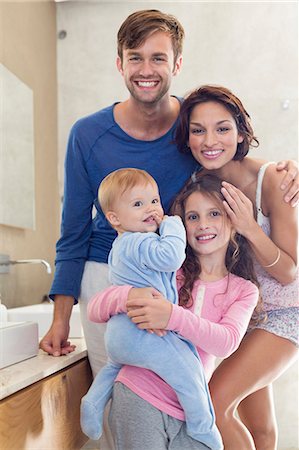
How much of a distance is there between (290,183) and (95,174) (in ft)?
1.80

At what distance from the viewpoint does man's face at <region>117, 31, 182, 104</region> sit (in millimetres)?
1561

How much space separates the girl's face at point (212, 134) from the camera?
1.58 metres

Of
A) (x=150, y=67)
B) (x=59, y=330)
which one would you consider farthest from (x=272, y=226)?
(x=59, y=330)

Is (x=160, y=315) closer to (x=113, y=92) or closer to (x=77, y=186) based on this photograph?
(x=77, y=186)

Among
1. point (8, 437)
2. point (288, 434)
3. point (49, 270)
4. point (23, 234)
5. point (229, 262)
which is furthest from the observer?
point (23, 234)

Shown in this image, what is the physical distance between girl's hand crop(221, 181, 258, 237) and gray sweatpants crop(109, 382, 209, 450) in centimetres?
51

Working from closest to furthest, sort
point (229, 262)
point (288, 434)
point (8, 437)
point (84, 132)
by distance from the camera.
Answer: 1. point (8, 437)
2. point (229, 262)
3. point (84, 132)
4. point (288, 434)

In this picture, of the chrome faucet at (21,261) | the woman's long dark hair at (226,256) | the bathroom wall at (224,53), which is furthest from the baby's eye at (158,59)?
the chrome faucet at (21,261)

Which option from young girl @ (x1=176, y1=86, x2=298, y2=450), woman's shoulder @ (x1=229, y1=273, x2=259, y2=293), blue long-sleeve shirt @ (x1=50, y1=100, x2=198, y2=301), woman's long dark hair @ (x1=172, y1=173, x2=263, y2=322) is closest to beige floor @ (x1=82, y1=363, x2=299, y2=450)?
young girl @ (x1=176, y1=86, x2=298, y2=450)

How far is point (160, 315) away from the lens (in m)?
1.35

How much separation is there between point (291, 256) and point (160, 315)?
464 mm

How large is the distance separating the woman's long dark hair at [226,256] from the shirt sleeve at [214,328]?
4.9 inches

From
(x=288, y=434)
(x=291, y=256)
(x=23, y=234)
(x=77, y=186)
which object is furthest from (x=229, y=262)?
(x=23, y=234)

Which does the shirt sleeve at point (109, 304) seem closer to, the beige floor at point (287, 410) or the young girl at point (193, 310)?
the young girl at point (193, 310)
